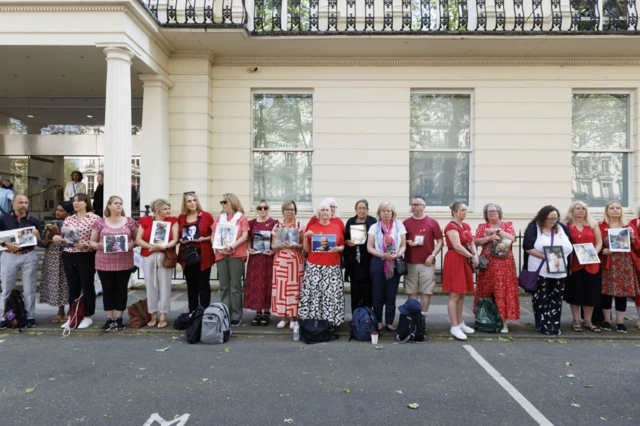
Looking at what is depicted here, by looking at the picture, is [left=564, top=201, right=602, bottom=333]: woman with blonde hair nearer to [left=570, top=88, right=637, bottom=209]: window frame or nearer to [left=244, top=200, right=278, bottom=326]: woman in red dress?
[left=244, top=200, right=278, bottom=326]: woman in red dress

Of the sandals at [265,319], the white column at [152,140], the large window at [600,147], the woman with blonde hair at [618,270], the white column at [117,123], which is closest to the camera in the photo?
the woman with blonde hair at [618,270]

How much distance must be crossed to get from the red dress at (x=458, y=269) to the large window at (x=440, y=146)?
483 cm

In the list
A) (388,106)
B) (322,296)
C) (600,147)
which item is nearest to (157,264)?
(322,296)

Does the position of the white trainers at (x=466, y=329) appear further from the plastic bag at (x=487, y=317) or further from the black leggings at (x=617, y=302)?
the black leggings at (x=617, y=302)

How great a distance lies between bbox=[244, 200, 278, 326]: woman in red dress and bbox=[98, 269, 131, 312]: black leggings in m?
1.79

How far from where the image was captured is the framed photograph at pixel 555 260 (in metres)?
5.99

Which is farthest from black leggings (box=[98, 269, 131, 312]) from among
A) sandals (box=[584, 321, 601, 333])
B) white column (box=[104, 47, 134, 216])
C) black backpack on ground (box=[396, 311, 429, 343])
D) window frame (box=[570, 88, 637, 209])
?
window frame (box=[570, 88, 637, 209])

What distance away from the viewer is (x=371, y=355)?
5.28 meters

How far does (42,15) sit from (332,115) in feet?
21.0

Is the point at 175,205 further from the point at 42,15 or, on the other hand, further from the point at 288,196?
the point at 42,15

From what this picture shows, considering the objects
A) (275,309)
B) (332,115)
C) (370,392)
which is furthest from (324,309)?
(332,115)

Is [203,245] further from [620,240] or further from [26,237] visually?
[620,240]

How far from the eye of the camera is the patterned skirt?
602cm

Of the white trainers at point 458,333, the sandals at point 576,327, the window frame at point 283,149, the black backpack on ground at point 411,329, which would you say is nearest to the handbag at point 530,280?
the sandals at point 576,327
